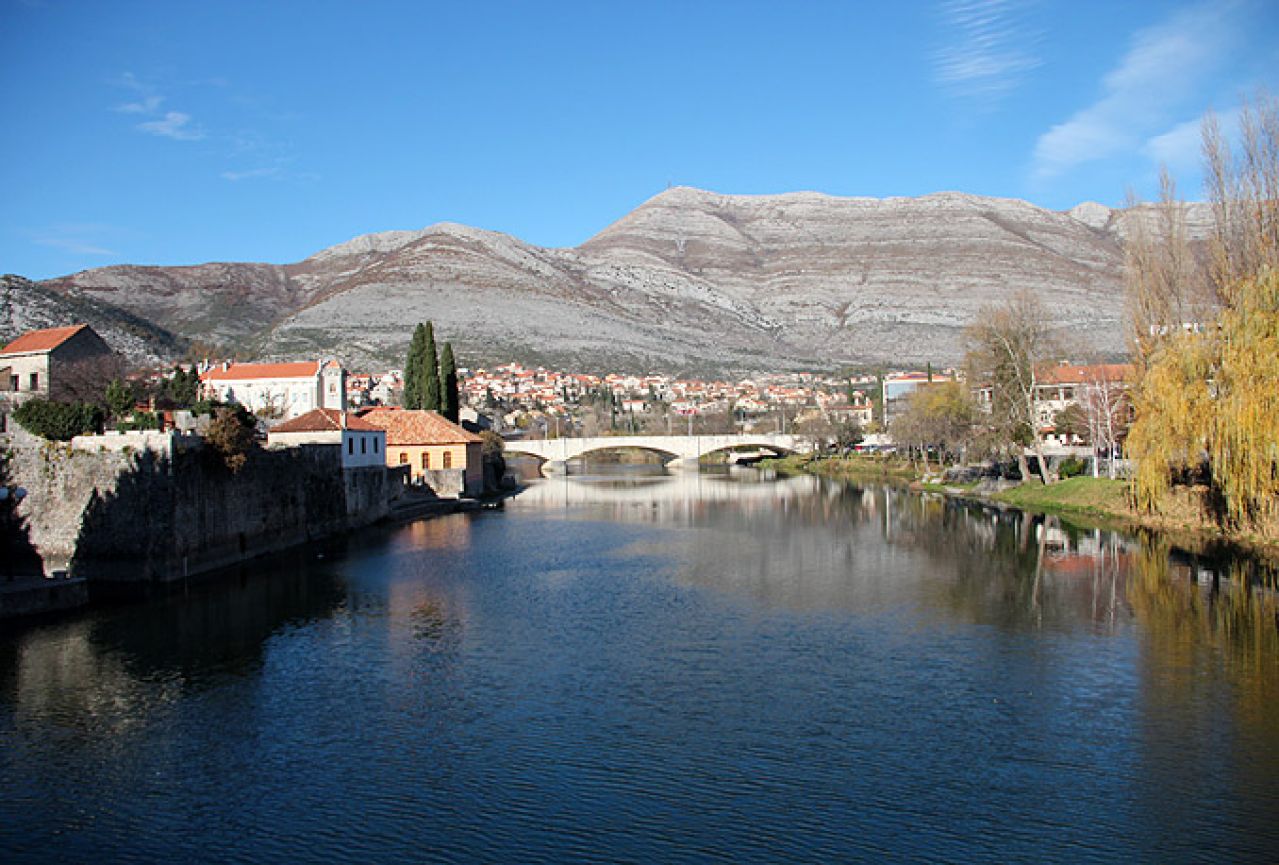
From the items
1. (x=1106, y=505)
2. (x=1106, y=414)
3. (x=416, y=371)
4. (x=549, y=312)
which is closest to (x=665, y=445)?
(x=416, y=371)

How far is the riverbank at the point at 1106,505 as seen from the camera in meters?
29.4

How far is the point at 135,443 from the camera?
24453 millimetres

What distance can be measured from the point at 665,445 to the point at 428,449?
3344 cm

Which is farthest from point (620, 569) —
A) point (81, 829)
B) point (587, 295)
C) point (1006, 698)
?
point (587, 295)

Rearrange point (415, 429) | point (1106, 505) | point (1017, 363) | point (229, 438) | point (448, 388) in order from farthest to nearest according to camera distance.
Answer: point (448, 388) → point (415, 429) → point (1017, 363) → point (1106, 505) → point (229, 438)

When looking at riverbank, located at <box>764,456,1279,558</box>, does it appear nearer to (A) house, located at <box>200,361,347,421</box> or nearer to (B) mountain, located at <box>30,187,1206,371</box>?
(A) house, located at <box>200,361,347,421</box>

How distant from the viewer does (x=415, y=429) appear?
51.4 metres

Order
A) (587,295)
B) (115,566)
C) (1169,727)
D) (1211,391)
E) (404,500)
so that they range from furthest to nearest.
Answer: (587,295)
(404,500)
(1211,391)
(115,566)
(1169,727)

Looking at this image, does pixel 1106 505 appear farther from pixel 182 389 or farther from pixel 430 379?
pixel 182 389

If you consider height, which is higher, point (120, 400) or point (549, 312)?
point (549, 312)

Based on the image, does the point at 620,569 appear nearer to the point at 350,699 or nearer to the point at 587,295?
the point at 350,699

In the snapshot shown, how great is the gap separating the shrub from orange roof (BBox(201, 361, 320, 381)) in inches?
1587

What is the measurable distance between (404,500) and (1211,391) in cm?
3127

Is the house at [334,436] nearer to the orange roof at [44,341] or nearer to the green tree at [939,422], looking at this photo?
the orange roof at [44,341]
